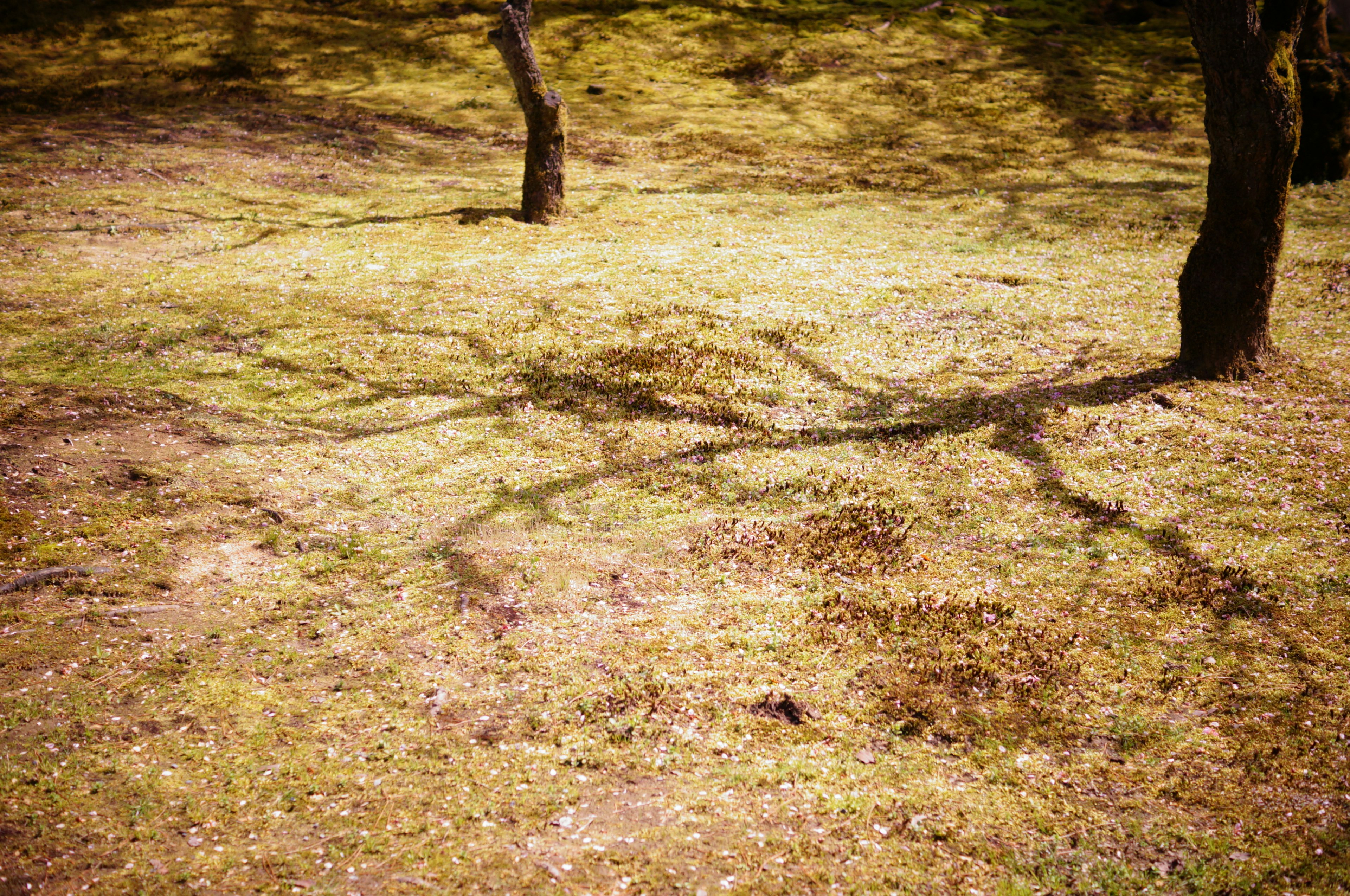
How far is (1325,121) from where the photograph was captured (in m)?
24.5

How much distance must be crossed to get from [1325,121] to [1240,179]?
1703 cm

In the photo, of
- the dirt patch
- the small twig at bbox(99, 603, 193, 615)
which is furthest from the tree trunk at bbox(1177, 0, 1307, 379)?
the small twig at bbox(99, 603, 193, 615)

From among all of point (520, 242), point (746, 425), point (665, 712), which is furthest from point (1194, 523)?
Answer: point (520, 242)

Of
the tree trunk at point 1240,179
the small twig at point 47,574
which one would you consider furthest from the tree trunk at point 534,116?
the small twig at point 47,574

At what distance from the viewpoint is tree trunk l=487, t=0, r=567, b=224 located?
1983cm

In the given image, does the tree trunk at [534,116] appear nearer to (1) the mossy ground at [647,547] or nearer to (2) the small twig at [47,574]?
(1) the mossy ground at [647,547]

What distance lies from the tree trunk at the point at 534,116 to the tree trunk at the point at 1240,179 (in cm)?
1324

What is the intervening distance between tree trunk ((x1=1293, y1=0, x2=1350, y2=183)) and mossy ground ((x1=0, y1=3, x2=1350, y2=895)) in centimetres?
172

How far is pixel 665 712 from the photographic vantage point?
7.33 meters

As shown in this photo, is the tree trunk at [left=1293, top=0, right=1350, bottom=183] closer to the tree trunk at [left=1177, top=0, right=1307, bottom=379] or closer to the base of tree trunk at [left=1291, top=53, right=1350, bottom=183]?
the base of tree trunk at [left=1291, top=53, right=1350, bottom=183]

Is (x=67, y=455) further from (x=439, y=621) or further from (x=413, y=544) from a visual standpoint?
(x=439, y=621)

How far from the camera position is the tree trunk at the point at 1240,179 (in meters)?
11.9

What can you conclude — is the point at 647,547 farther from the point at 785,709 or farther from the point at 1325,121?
the point at 1325,121

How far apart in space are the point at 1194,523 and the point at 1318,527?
1.36 m
